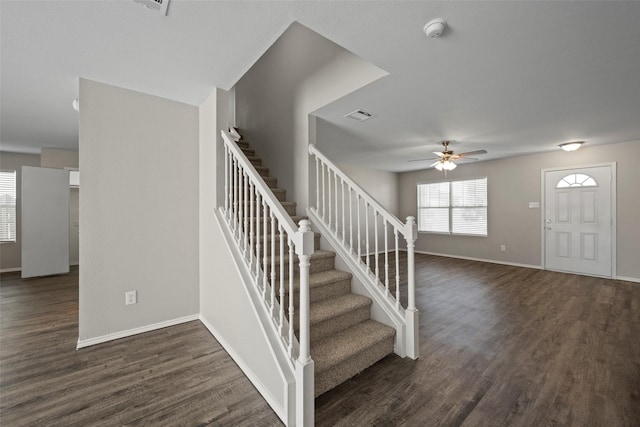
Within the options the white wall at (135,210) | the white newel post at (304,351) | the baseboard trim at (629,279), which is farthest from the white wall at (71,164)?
the baseboard trim at (629,279)

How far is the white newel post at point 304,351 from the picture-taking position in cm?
143

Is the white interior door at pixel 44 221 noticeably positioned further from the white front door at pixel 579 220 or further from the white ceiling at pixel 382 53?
the white front door at pixel 579 220

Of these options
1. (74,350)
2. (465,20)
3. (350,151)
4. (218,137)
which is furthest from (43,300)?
(465,20)

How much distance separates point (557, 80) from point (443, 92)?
0.92m

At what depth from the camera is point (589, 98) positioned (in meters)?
2.64

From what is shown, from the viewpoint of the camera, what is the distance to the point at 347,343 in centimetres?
195

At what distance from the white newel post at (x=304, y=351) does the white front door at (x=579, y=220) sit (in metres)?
5.88

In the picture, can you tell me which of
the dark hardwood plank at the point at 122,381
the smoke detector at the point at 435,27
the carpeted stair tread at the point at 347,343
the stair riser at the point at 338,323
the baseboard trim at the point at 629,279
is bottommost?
the dark hardwood plank at the point at 122,381

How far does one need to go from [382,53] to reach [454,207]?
5.64m

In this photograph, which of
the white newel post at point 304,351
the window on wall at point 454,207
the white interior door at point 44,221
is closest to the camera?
the white newel post at point 304,351

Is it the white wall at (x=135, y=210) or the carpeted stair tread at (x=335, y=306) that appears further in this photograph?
the white wall at (x=135, y=210)

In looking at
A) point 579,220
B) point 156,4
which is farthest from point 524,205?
point 156,4

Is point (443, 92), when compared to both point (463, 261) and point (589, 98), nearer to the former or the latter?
point (589, 98)

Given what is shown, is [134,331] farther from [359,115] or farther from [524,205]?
[524,205]
